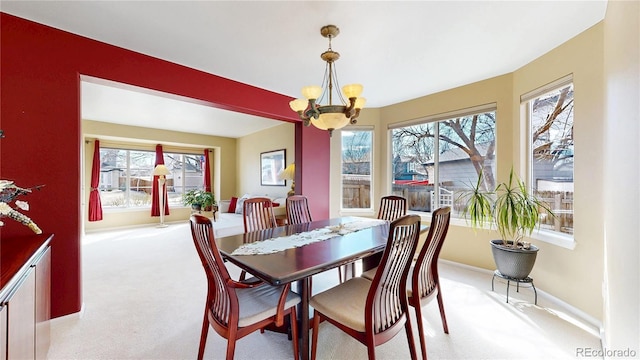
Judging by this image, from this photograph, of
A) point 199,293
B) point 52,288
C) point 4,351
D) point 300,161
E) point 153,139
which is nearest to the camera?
point 4,351

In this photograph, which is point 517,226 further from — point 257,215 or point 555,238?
point 257,215

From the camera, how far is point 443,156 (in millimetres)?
3643

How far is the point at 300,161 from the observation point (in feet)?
12.8

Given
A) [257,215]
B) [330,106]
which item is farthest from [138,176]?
[330,106]

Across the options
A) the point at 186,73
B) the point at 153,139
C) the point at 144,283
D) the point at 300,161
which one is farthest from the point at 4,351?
the point at 153,139

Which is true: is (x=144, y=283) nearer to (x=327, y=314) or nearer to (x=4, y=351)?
(x=4, y=351)

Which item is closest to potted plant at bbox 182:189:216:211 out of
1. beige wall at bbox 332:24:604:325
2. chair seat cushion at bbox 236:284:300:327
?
chair seat cushion at bbox 236:284:300:327

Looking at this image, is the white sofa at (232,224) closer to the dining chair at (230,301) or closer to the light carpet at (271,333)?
the light carpet at (271,333)

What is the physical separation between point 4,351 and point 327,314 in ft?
4.64

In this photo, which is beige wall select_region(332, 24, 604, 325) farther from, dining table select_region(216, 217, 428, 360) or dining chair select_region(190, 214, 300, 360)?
dining chair select_region(190, 214, 300, 360)

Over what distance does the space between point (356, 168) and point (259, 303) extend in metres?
3.23

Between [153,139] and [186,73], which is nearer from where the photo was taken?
[186,73]

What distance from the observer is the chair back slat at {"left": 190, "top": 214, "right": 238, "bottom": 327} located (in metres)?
1.29

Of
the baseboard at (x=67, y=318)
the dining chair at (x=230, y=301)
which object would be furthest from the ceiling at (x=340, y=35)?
the baseboard at (x=67, y=318)
